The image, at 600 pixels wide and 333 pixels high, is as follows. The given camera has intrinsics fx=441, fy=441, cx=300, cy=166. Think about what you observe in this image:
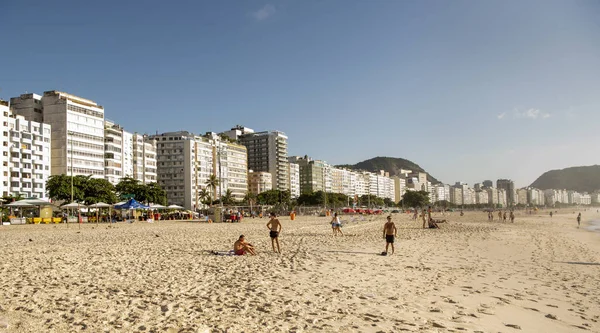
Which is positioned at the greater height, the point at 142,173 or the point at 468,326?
the point at 142,173

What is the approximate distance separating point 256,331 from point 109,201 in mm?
62728

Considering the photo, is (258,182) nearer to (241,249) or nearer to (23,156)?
(23,156)

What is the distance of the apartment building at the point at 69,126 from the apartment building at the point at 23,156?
7.62ft

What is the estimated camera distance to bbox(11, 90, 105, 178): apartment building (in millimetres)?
83131

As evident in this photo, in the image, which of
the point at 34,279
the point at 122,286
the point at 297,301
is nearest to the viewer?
the point at 297,301

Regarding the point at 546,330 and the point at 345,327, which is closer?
the point at 345,327

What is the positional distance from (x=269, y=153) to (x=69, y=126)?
86.4 metres

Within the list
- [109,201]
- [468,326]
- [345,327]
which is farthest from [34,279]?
[109,201]

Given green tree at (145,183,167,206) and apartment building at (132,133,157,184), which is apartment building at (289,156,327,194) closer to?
apartment building at (132,133,157,184)

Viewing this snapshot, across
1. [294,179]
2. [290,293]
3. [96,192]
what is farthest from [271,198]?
[290,293]

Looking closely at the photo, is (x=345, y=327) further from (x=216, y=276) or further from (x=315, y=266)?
(x=315, y=266)

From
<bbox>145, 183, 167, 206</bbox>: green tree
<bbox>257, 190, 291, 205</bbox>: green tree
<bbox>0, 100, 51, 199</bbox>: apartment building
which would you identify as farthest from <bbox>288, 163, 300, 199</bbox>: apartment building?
<bbox>0, 100, 51, 199</bbox>: apartment building

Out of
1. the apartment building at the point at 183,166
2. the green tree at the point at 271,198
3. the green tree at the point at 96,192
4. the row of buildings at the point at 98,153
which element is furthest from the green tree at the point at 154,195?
the green tree at the point at 271,198

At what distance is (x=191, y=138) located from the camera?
123 metres
